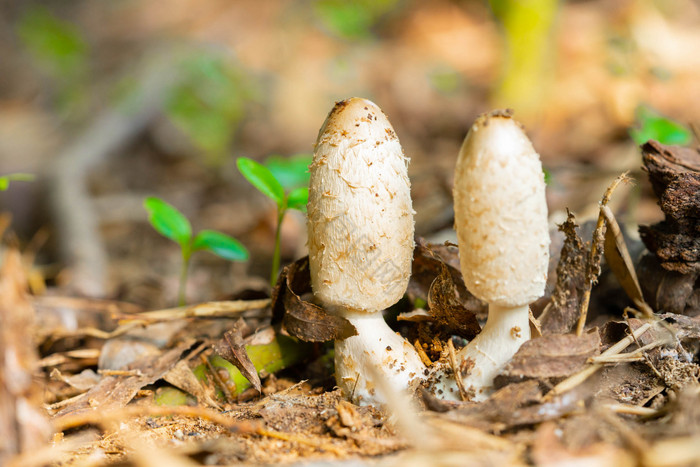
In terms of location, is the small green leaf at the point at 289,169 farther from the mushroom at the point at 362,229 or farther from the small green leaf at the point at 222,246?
the mushroom at the point at 362,229

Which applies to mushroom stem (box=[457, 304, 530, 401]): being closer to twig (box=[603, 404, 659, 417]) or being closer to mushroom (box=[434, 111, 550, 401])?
mushroom (box=[434, 111, 550, 401])

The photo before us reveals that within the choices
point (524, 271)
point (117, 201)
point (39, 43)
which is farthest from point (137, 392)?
point (39, 43)

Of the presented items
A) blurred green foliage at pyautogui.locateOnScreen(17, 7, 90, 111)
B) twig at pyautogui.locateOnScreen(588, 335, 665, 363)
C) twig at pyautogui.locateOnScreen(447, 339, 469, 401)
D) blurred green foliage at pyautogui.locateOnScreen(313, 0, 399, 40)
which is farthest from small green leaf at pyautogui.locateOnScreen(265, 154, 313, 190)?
blurred green foliage at pyautogui.locateOnScreen(17, 7, 90, 111)

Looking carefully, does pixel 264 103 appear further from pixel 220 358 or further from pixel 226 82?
pixel 220 358

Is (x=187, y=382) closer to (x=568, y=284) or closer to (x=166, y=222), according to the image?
(x=166, y=222)

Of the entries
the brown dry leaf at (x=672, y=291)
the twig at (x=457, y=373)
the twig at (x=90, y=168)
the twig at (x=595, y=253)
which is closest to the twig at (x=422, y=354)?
the twig at (x=457, y=373)
